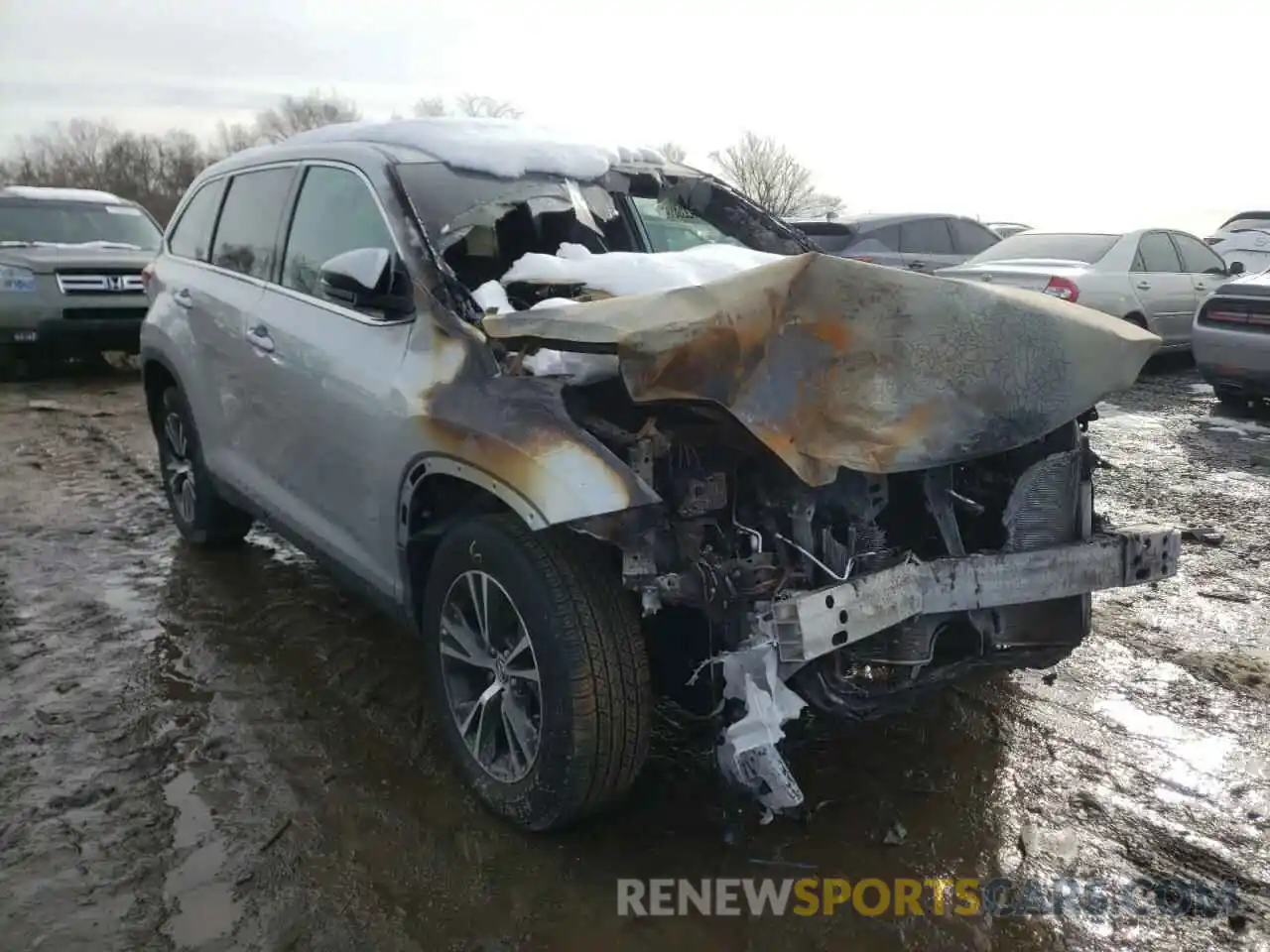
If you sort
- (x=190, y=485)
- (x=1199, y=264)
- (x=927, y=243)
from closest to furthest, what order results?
(x=190, y=485), (x=1199, y=264), (x=927, y=243)

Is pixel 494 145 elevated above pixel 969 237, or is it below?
above

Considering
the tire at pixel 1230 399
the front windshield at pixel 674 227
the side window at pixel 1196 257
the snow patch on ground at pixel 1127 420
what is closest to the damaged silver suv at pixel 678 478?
the front windshield at pixel 674 227

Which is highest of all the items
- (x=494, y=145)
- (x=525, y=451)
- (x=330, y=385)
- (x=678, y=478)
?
(x=494, y=145)

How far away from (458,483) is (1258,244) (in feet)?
52.4

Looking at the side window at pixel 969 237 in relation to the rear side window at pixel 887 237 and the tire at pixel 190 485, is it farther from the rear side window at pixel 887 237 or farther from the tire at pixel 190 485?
the tire at pixel 190 485

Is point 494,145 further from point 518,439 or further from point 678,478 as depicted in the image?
point 678,478

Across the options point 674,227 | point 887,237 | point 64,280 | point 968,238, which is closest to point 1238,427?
point 887,237

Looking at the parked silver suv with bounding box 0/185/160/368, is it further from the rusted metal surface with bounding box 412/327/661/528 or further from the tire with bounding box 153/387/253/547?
the rusted metal surface with bounding box 412/327/661/528

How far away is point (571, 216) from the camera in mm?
3596

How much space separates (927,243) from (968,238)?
897 millimetres

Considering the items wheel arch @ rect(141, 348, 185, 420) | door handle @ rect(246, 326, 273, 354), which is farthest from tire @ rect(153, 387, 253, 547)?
door handle @ rect(246, 326, 273, 354)

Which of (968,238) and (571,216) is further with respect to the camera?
(968,238)

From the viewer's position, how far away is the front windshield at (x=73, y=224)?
1020cm

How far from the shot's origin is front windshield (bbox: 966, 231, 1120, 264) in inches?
386
